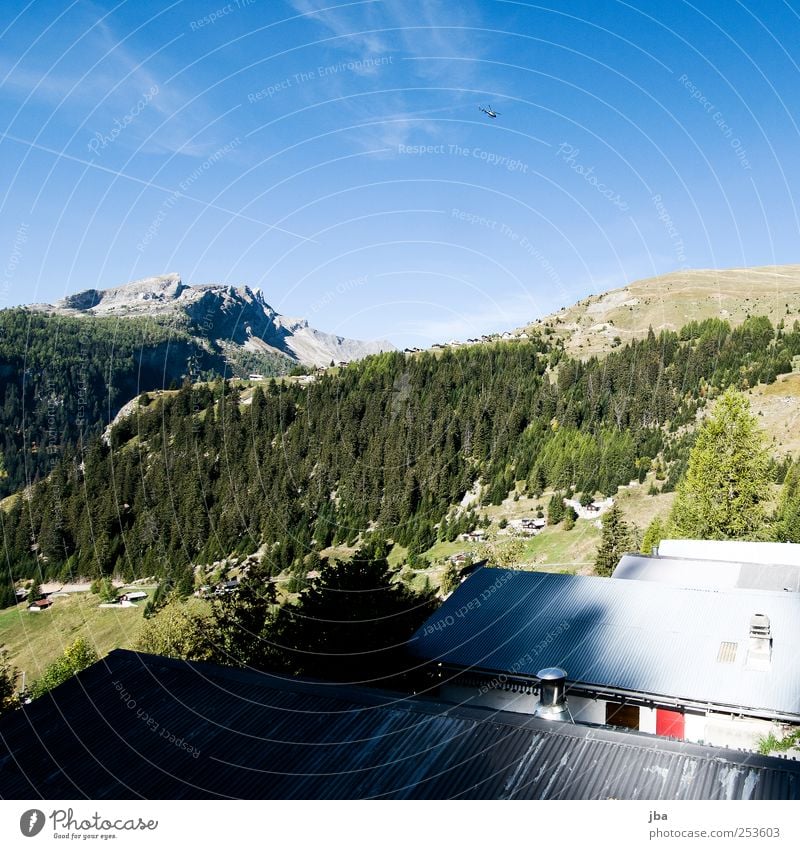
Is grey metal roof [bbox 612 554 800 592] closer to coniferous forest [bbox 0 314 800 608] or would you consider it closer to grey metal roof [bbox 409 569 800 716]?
grey metal roof [bbox 409 569 800 716]

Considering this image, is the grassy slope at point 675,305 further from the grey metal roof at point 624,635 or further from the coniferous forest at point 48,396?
the grey metal roof at point 624,635

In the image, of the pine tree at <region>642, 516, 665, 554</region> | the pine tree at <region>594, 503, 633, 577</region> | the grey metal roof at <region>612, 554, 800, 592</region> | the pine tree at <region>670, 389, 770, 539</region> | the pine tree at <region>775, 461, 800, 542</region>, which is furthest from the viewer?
the pine tree at <region>642, 516, 665, 554</region>

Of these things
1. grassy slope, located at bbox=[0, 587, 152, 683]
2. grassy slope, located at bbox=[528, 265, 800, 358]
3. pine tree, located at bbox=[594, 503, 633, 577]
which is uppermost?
grassy slope, located at bbox=[528, 265, 800, 358]

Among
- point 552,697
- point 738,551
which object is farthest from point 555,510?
point 552,697

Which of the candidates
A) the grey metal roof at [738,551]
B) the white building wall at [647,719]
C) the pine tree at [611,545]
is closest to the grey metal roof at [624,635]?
the white building wall at [647,719]

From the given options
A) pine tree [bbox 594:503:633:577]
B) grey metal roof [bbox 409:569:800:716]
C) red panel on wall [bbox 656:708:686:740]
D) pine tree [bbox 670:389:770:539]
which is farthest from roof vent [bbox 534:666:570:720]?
pine tree [bbox 594:503:633:577]
